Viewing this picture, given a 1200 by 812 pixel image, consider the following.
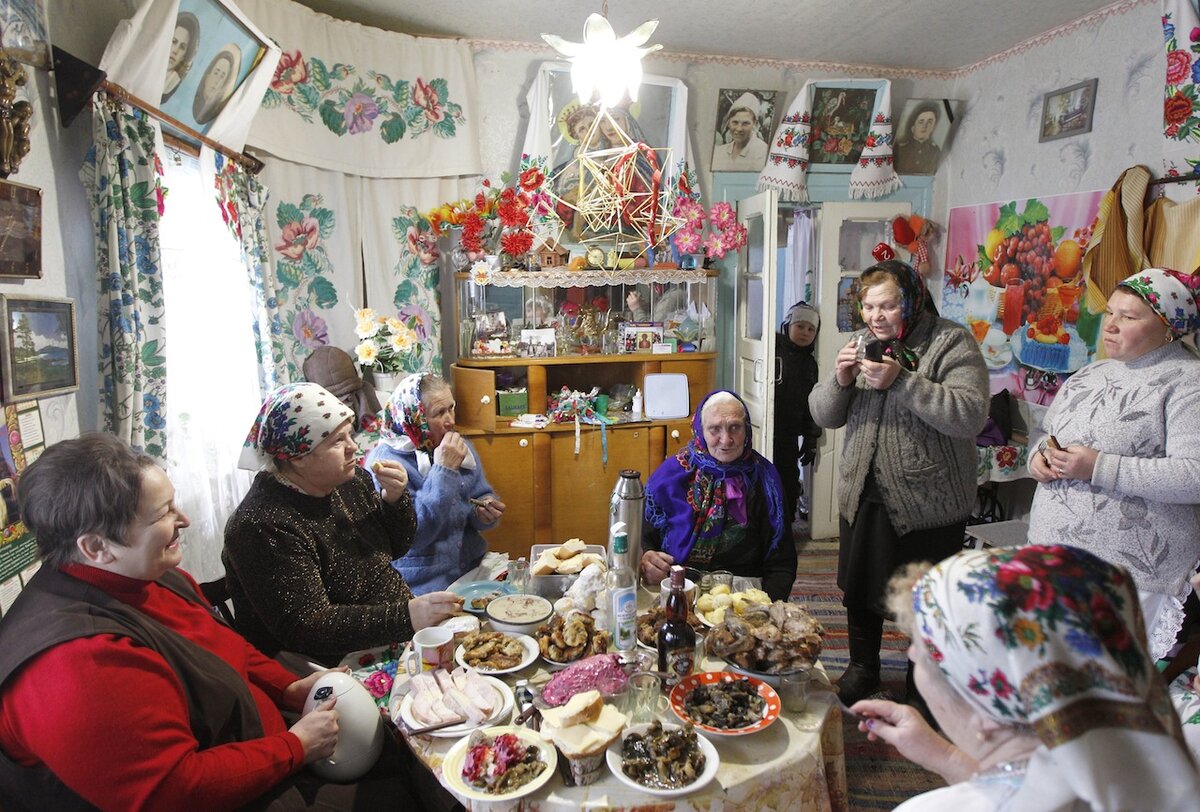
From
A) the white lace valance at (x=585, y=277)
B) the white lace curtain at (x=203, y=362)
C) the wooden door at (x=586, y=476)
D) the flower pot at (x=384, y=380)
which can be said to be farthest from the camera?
the wooden door at (x=586, y=476)

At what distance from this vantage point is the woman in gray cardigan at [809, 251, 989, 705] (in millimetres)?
2438

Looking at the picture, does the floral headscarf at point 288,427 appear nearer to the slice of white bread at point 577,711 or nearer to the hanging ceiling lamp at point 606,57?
the slice of white bread at point 577,711

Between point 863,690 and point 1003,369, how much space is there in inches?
107

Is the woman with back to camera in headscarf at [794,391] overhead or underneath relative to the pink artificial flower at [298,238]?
underneath

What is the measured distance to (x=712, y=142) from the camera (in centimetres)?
476

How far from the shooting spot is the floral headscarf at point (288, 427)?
1.96 metres

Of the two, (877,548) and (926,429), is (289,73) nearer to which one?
(926,429)

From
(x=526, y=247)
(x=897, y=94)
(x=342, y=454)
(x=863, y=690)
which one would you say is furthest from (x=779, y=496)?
(x=897, y=94)

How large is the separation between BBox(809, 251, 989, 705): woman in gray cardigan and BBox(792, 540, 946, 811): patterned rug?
0.34 metres

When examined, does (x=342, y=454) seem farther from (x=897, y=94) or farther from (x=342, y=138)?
(x=897, y=94)

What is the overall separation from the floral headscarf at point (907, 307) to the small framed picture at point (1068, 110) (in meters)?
2.40

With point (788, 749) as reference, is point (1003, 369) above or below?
above

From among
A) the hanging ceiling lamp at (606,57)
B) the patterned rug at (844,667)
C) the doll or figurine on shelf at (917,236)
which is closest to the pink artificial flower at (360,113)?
the hanging ceiling lamp at (606,57)

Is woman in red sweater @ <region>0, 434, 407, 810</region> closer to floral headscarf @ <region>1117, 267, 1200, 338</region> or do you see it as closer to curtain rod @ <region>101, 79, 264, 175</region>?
curtain rod @ <region>101, 79, 264, 175</region>
